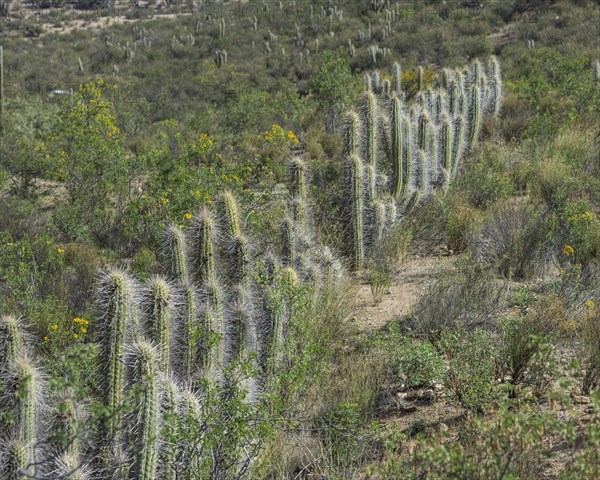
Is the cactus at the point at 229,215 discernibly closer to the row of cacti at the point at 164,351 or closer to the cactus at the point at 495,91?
the row of cacti at the point at 164,351

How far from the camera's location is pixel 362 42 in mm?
31016

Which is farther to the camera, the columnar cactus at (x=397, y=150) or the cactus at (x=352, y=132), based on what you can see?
the columnar cactus at (x=397, y=150)

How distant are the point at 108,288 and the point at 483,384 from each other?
2620mm

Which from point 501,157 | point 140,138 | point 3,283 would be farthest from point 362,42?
point 3,283

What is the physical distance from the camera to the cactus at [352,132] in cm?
892

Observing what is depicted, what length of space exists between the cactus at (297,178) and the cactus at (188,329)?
3.09 m

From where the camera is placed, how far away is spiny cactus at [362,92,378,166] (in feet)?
29.9

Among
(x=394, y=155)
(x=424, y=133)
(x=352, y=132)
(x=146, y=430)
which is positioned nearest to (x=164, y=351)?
(x=146, y=430)

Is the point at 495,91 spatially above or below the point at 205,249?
below

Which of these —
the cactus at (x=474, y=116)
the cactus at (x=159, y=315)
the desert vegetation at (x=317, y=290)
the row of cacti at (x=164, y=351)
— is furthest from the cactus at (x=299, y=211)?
the cactus at (x=474, y=116)

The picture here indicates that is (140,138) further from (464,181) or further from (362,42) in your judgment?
(362,42)

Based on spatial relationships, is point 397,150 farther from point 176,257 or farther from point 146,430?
point 146,430

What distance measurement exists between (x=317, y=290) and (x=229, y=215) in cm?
118

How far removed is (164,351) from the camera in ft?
16.0
